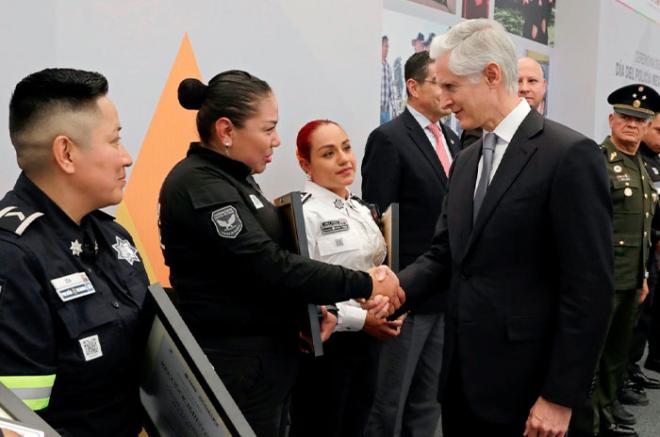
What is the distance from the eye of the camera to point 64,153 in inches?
44.6

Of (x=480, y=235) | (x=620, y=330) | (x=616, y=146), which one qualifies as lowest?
(x=620, y=330)

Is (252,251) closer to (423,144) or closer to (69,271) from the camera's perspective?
(69,271)

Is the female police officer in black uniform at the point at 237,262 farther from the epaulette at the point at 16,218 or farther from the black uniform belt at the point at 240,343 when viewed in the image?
the epaulette at the point at 16,218

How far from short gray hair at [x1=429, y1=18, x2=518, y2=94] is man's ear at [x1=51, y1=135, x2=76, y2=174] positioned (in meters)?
0.98

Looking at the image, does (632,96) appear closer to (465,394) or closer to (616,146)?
(616,146)

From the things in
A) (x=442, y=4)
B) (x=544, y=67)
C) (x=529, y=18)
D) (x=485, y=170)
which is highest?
(x=529, y=18)

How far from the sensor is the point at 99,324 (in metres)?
1.08

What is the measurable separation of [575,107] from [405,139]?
382cm

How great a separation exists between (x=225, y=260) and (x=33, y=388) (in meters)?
0.78

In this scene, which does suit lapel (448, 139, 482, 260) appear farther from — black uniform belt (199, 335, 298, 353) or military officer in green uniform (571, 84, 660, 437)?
military officer in green uniform (571, 84, 660, 437)

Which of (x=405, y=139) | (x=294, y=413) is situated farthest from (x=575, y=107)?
(x=294, y=413)

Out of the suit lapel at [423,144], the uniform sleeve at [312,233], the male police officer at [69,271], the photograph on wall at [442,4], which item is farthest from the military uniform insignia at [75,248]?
the photograph on wall at [442,4]

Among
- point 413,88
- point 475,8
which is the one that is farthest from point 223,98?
point 475,8

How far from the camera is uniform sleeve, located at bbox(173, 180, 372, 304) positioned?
1.68m
